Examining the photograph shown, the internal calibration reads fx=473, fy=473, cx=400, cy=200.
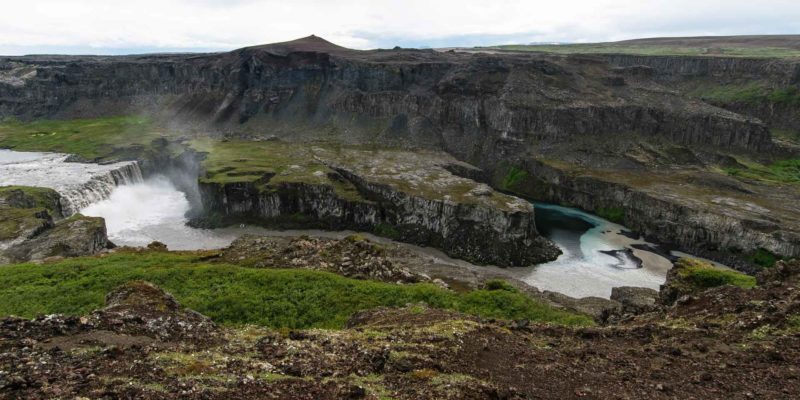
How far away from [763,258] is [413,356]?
69.8 m

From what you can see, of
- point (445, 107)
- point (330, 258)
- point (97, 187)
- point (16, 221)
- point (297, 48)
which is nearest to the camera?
point (330, 258)

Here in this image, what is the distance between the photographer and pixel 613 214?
306 ft

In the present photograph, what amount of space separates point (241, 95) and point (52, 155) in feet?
194

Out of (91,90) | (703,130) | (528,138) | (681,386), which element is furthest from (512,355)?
(91,90)

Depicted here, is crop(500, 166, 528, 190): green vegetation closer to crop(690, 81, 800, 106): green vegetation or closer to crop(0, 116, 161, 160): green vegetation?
crop(690, 81, 800, 106): green vegetation

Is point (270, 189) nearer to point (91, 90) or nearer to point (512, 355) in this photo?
point (512, 355)

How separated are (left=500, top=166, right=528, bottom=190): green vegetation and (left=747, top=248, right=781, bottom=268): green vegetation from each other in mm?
53146

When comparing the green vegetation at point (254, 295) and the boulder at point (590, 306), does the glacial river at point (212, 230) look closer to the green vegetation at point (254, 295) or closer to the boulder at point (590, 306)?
the boulder at point (590, 306)

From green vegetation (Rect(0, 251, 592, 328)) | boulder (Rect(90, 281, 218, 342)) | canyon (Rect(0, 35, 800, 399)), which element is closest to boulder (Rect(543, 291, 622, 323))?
canyon (Rect(0, 35, 800, 399))

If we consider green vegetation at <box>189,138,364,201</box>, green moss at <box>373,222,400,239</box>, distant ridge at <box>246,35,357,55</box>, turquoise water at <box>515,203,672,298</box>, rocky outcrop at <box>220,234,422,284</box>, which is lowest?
turquoise water at <box>515,203,672,298</box>

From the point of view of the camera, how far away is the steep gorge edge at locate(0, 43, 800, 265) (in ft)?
297

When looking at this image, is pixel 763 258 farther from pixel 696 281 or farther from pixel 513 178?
pixel 513 178

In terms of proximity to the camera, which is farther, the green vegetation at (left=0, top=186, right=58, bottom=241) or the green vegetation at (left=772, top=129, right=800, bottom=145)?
the green vegetation at (left=772, top=129, right=800, bottom=145)

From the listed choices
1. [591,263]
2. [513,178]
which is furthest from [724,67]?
[591,263]
